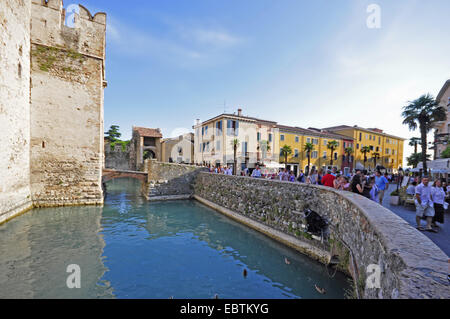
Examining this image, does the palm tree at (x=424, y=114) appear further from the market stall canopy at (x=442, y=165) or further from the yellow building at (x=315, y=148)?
the yellow building at (x=315, y=148)

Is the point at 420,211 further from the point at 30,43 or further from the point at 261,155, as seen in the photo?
the point at 261,155

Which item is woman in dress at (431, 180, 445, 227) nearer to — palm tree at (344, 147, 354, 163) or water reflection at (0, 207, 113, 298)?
water reflection at (0, 207, 113, 298)

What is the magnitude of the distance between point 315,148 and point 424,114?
18306mm

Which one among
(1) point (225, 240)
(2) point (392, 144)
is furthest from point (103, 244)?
(2) point (392, 144)

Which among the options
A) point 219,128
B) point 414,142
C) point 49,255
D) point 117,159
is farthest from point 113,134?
point 414,142

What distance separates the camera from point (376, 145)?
43875 mm

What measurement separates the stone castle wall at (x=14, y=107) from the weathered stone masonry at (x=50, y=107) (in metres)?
0.05

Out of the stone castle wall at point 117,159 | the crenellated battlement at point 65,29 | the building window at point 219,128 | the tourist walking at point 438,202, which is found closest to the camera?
the tourist walking at point 438,202

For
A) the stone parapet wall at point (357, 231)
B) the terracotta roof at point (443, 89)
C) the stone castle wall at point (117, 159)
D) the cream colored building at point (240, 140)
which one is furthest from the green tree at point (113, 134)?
the terracotta roof at point (443, 89)

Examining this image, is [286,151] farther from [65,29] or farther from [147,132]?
[65,29]

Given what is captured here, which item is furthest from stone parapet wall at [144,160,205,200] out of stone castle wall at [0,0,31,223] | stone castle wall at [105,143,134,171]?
stone castle wall at [105,143,134,171]

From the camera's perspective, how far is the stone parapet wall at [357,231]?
82.7 inches

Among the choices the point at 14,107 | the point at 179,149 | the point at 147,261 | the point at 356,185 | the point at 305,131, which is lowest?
the point at 147,261

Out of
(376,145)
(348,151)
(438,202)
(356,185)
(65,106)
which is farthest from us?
(376,145)
